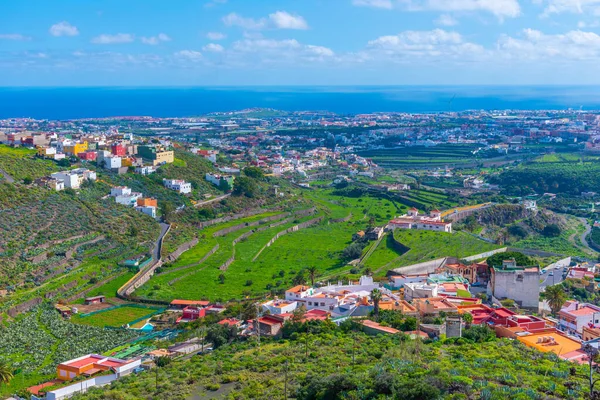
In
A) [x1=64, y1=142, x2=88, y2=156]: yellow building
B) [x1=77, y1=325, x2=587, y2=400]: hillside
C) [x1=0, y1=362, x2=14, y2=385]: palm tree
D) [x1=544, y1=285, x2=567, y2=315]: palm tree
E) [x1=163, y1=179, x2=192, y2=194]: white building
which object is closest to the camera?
[x1=77, y1=325, x2=587, y2=400]: hillside

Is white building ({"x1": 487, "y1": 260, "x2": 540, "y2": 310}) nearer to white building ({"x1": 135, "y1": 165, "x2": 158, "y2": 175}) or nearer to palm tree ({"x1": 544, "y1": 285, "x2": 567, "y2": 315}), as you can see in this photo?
palm tree ({"x1": 544, "y1": 285, "x2": 567, "y2": 315})

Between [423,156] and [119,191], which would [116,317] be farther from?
[423,156]

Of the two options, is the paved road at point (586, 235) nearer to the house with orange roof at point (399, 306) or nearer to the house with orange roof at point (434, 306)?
the house with orange roof at point (434, 306)

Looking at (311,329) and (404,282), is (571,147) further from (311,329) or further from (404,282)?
(311,329)

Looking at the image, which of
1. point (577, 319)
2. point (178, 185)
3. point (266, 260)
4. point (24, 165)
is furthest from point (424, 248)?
point (24, 165)

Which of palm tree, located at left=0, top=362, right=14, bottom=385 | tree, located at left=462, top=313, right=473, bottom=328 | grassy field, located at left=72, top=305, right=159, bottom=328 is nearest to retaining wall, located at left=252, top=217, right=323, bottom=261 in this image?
grassy field, located at left=72, top=305, right=159, bottom=328

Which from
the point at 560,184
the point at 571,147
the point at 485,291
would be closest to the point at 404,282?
the point at 485,291
